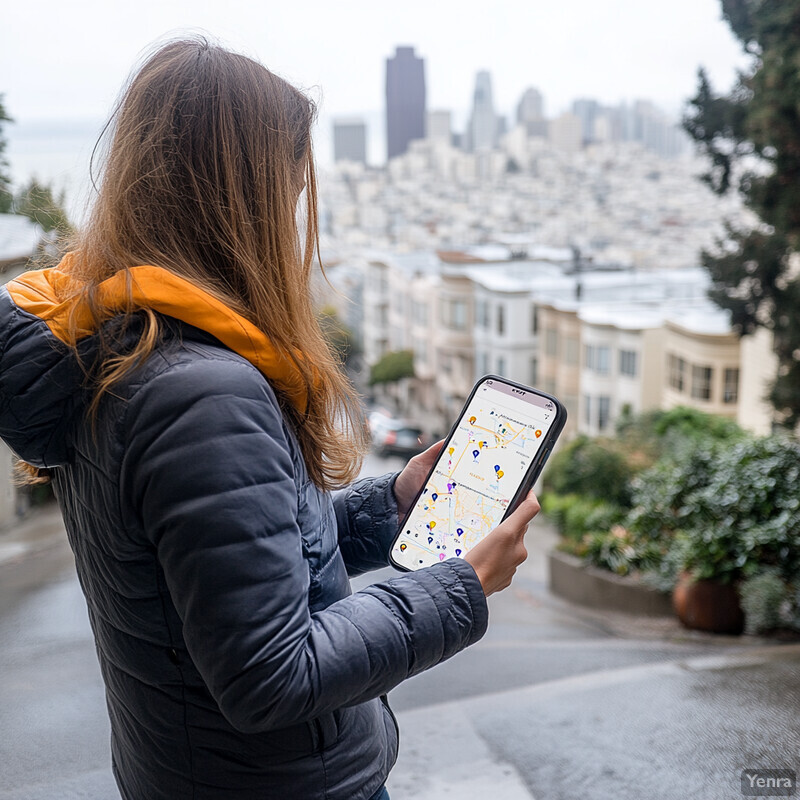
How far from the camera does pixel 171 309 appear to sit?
66cm

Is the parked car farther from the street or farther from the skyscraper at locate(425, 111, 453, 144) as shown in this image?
the street

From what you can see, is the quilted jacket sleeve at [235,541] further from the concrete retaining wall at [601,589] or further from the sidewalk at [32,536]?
the concrete retaining wall at [601,589]

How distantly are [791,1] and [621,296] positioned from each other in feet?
42.8

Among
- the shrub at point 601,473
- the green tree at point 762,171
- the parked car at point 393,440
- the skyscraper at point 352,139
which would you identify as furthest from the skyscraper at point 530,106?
the green tree at point 762,171

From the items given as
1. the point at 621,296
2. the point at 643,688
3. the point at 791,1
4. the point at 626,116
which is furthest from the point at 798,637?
the point at 626,116

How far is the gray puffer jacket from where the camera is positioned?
0.61 meters

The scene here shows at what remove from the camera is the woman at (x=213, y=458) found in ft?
2.02

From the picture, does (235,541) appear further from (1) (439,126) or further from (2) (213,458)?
(1) (439,126)

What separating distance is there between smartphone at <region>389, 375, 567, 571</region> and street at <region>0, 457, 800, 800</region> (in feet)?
3.94

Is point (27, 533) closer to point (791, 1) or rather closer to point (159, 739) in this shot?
point (159, 739)

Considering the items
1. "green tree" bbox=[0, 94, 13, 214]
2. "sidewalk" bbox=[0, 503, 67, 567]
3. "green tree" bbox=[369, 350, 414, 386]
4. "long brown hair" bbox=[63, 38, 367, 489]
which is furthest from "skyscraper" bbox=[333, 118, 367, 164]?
"long brown hair" bbox=[63, 38, 367, 489]

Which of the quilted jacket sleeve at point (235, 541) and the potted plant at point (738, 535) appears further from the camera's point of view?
the potted plant at point (738, 535)

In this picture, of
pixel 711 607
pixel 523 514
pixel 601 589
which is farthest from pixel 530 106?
pixel 523 514

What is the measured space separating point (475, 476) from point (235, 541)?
368 mm
